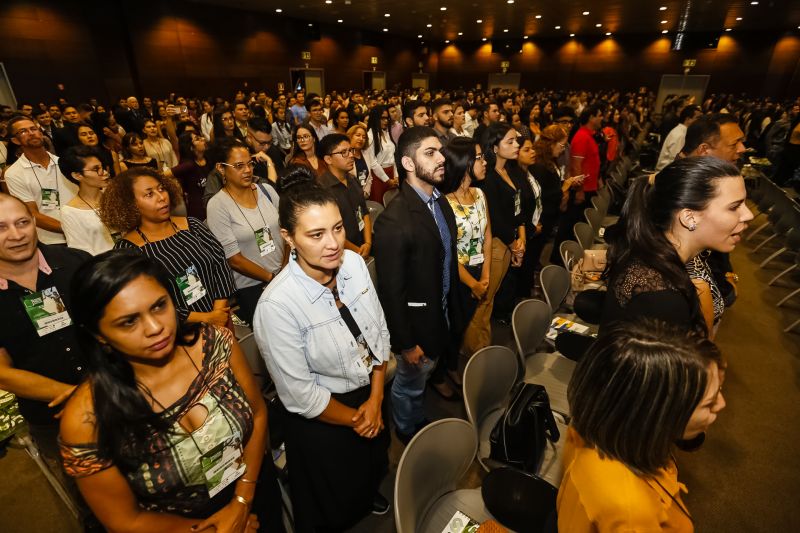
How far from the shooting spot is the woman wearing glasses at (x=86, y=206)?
2.50 metres

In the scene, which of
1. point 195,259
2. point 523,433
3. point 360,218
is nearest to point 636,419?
point 523,433

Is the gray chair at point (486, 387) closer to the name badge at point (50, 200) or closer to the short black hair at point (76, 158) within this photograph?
the short black hair at point (76, 158)

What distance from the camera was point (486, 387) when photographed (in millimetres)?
2039

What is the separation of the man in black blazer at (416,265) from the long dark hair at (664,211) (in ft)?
3.05

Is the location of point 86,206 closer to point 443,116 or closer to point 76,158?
point 76,158

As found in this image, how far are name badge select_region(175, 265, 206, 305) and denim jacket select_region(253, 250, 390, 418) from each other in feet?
2.54

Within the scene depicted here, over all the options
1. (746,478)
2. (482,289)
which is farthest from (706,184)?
(746,478)

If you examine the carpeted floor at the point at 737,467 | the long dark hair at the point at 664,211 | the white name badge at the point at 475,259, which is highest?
the long dark hair at the point at 664,211

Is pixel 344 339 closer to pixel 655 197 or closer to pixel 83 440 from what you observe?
pixel 83 440

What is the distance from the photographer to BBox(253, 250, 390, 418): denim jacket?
1459 millimetres

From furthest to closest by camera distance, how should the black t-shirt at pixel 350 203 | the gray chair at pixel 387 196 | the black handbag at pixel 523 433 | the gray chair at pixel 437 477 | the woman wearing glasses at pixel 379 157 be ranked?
the woman wearing glasses at pixel 379 157, the gray chair at pixel 387 196, the black t-shirt at pixel 350 203, the black handbag at pixel 523 433, the gray chair at pixel 437 477

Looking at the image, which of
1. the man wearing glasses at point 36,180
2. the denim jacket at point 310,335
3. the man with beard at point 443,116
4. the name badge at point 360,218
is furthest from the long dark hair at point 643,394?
the man wearing glasses at point 36,180

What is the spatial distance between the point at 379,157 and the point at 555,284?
139 inches

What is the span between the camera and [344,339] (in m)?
1.58
